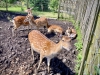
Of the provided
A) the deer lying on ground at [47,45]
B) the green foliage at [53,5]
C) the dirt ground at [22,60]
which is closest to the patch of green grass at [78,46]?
→ the dirt ground at [22,60]

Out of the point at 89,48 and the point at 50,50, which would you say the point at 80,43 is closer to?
the point at 50,50

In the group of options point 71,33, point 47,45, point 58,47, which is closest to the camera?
point 58,47

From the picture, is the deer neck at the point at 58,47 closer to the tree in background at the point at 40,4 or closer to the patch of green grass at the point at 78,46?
the patch of green grass at the point at 78,46

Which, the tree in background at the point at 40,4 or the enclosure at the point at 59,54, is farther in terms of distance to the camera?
the tree in background at the point at 40,4

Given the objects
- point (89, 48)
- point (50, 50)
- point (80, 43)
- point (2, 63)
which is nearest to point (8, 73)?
point (2, 63)

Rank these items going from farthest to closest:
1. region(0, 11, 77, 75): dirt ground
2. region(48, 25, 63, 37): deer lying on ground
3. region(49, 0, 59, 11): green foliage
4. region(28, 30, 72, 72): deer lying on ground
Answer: region(49, 0, 59, 11): green foliage, region(48, 25, 63, 37): deer lying on ground, region(0, 11, 77, 75): dirt ground, region(28, 30, 72, 72): deer lying on ground

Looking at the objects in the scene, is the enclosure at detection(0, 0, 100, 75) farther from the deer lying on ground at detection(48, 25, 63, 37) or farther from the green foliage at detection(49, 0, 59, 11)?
the green foliage at detection(49, 0, 59, 11)

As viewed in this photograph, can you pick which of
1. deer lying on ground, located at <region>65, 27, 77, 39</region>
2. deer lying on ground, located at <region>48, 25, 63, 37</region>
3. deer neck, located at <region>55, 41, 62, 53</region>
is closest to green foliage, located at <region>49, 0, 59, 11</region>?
deer lying on ground, located at <region>48, 25, 63, 37</region>

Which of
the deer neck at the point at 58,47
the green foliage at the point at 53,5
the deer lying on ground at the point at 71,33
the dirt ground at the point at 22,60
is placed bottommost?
the dirt ground at the point at 22,60

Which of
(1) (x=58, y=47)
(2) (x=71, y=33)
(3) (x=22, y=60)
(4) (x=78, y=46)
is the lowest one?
(3) (x=22, y=60)

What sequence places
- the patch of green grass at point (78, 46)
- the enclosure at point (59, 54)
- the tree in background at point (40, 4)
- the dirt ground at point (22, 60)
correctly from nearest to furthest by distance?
1. the enclosure at point (59, 54)
2. the dirt ground at point (22, 60)
3. the patch of green grass at point (78, 46)
4. the tree in background at point (40, 4)

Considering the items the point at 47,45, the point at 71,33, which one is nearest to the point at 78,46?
the point at 71,33

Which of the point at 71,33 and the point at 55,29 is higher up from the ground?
the point at 55,29

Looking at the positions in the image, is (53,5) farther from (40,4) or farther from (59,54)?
(59,54)
